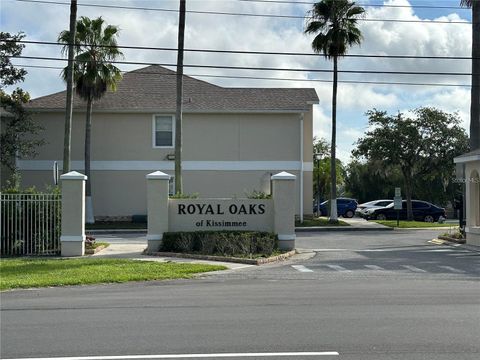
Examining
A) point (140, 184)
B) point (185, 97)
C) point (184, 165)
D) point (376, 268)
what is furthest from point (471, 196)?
point (140, 184)

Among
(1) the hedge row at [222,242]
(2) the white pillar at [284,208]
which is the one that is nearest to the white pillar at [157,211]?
(1) the hedge row at [222,242]

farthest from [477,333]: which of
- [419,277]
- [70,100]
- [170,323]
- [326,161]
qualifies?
[326,161]

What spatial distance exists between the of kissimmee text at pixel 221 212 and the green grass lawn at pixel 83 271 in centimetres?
345

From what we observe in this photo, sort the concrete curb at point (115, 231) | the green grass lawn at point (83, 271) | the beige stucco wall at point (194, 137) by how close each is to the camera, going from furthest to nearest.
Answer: the beige stucco wall at point (194, 137) < the concrete curb at point (115, 231) < the green grass lawn at point (83, 271)

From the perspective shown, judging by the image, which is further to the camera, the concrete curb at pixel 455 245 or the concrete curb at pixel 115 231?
the concrete curb at pixel 115 231

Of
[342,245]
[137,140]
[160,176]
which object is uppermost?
[137,140]

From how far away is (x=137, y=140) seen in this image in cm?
3500

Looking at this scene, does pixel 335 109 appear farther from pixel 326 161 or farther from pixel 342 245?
pixel 326 161

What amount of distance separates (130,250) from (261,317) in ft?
43.7

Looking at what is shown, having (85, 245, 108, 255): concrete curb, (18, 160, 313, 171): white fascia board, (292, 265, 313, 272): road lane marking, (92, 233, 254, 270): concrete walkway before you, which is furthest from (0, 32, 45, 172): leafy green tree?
(292, 265, 313, 272): road lane marking

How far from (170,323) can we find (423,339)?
3.45 m

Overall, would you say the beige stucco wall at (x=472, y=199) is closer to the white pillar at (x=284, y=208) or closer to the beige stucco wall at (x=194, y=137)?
the white pillar at (x=284, y=208)

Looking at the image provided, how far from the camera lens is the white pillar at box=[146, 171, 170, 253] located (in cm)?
2058

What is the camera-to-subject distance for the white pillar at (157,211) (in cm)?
2058
